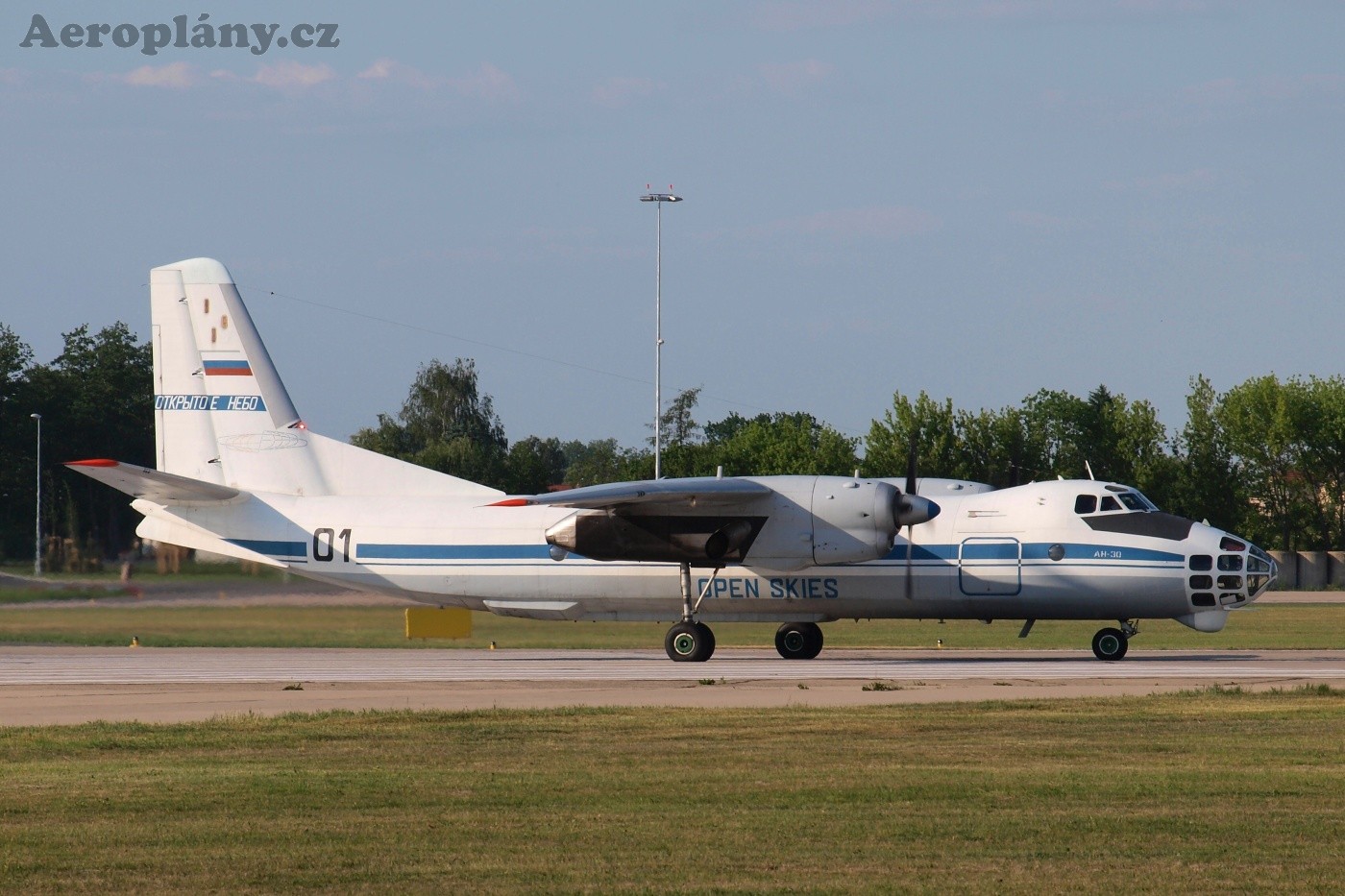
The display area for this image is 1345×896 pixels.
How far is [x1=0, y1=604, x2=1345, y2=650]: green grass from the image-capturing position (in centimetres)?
2877

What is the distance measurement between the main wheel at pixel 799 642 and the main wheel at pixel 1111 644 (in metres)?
5.21

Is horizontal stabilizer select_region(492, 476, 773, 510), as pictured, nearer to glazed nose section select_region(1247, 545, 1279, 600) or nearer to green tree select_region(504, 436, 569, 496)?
glazed nose section select_region(1247, 545, 1279, 600)

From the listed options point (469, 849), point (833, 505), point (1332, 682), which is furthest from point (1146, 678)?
point (469, 849)

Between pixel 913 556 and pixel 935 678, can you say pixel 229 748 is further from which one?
pixel 913 556

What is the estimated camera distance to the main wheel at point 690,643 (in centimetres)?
2786

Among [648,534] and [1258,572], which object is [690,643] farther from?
[1258,572]

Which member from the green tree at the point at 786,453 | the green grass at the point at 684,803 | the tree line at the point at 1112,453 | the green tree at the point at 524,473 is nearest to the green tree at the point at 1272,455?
the tree line at the point at 1112,453

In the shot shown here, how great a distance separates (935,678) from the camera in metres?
23.6

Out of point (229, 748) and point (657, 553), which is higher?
point (657, 553)

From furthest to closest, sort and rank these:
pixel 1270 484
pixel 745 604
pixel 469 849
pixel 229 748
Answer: pixel 1270 484, pixel 745 604, pixel 229 748, pixel 469 849

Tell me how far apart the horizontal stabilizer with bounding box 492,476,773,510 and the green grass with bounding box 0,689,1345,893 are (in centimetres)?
869

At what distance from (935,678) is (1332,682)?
566 cm

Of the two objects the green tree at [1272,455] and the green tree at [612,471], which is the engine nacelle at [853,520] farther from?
the green tree at [1272,455]

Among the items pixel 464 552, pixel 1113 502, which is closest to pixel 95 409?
pixel 464 552
